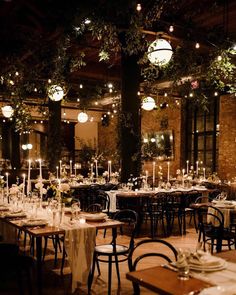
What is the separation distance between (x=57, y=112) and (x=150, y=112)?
3915 millimetres

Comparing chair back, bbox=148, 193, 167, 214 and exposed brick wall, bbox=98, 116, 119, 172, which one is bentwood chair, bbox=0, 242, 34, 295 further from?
exposed brick wall, bbox=98, 116, 119, 172

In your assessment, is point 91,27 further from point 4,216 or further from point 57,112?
point 57,112

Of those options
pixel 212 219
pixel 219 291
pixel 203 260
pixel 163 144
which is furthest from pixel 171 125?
pixel 219 291

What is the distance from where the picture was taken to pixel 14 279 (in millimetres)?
4605

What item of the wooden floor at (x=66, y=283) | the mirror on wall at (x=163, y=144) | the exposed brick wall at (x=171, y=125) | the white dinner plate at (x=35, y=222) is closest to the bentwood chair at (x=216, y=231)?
the wooden floor at (x=66, y=283)

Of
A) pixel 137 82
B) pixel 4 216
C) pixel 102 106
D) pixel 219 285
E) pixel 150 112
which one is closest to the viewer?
pixel 219 285

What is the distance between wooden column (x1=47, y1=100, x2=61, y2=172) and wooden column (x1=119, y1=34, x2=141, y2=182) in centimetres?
373

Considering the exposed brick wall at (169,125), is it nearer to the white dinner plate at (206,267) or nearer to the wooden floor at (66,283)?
the wooden floor at (66,283)

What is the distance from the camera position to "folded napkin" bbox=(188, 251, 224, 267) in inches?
92.0

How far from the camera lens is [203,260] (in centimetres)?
236

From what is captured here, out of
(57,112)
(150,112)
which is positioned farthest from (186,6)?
(150,112)

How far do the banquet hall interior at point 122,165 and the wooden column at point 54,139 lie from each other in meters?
0.03

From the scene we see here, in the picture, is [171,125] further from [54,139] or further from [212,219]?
[212,219]

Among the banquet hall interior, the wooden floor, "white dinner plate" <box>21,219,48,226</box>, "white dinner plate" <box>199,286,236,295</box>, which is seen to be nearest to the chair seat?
the banquet hall interior
